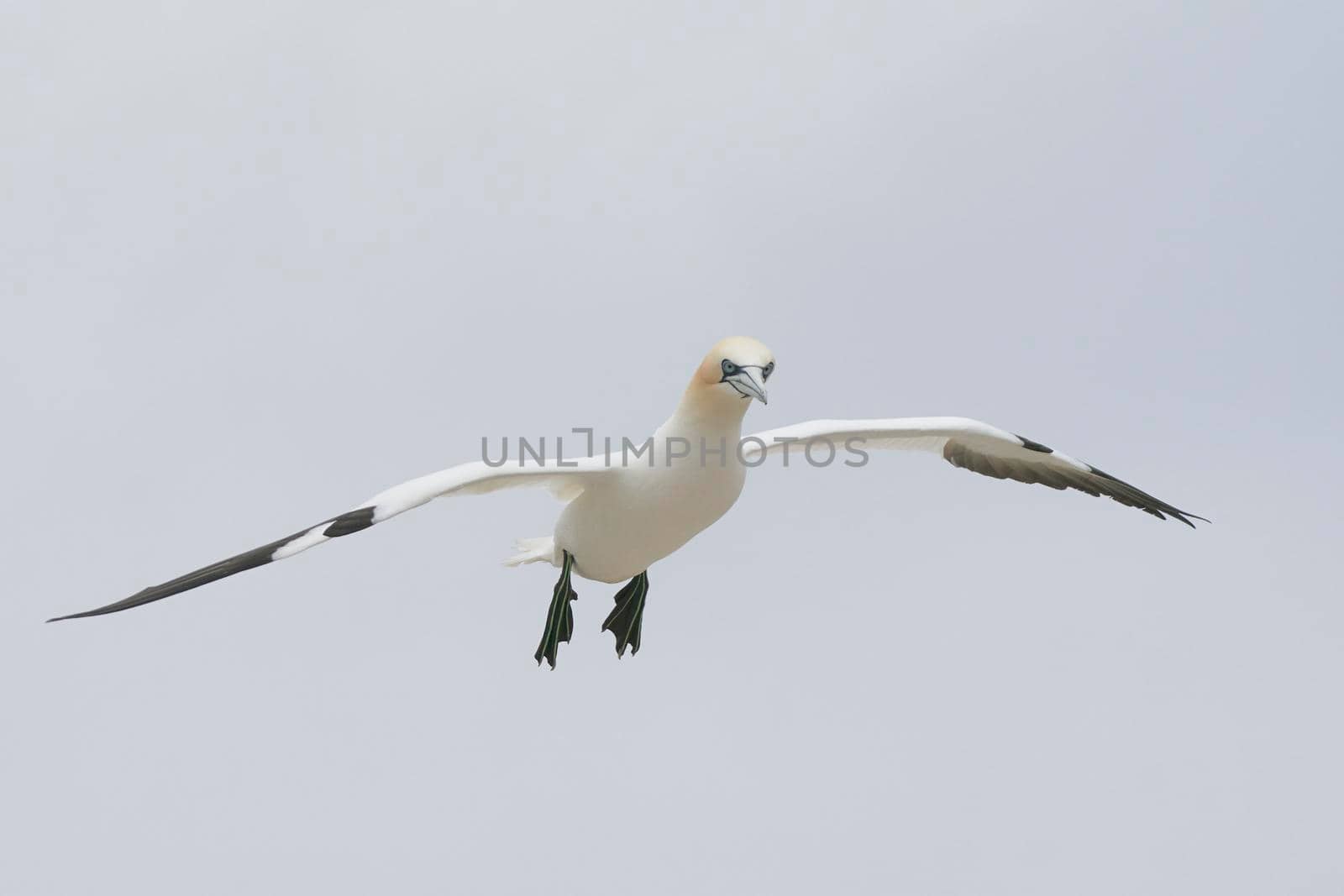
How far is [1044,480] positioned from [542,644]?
4334 millimetres

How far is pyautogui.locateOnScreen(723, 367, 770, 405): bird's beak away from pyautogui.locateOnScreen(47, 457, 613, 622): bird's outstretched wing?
1223 mm

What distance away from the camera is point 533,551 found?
39.6 feet

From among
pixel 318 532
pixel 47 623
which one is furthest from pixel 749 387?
pixel 47 623

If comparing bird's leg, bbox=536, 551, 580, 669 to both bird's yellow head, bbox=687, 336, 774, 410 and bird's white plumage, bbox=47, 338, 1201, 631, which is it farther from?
bird's yellow head, bbox=687, 336, 774, 410

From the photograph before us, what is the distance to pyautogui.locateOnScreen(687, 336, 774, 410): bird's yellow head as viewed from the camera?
9.91 m

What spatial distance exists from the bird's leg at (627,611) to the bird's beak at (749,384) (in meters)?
2.95

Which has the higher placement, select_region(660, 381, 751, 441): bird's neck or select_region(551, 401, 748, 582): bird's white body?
select_region(660, 381, 751, 441): bird's neck

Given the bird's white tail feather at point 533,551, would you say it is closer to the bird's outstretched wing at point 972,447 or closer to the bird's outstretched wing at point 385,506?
the bird's outstretched wing at point 385,506

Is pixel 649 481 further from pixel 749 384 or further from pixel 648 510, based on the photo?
pixel 749 384

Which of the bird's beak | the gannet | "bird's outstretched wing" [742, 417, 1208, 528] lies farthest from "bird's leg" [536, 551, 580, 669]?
the bird's beak

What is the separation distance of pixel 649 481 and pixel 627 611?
2.24m

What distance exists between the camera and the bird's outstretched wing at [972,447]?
1165cm

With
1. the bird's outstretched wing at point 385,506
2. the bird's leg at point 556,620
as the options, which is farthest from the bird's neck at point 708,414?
the bird's leg at point 556,620

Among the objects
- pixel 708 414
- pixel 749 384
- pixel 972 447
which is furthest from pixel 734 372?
pixel 972 447
